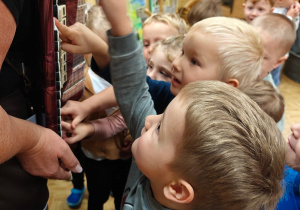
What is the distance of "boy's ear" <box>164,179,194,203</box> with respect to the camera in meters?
0.57

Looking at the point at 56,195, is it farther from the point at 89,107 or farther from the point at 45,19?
the point at 45,19

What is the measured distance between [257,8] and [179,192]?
2350mm

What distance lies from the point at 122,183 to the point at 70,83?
65cm

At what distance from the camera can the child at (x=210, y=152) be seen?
0.53 metres

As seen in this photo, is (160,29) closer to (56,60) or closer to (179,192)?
(56,60)

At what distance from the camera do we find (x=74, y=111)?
36.1 inches

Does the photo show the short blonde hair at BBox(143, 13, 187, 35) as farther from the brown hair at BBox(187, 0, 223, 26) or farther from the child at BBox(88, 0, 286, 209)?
the child at BBox(88, 0, 286, 209)

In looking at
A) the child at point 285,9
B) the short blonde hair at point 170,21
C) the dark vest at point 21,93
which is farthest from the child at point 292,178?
the child at point 285,9

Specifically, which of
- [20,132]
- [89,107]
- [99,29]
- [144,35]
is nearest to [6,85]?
[20,132]

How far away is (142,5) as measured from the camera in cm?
242

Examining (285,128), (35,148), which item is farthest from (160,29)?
(285,128)

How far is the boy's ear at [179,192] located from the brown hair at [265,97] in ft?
Result: 1.70

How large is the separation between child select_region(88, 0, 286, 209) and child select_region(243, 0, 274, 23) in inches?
84.7

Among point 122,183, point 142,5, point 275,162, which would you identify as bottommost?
point 122,183
